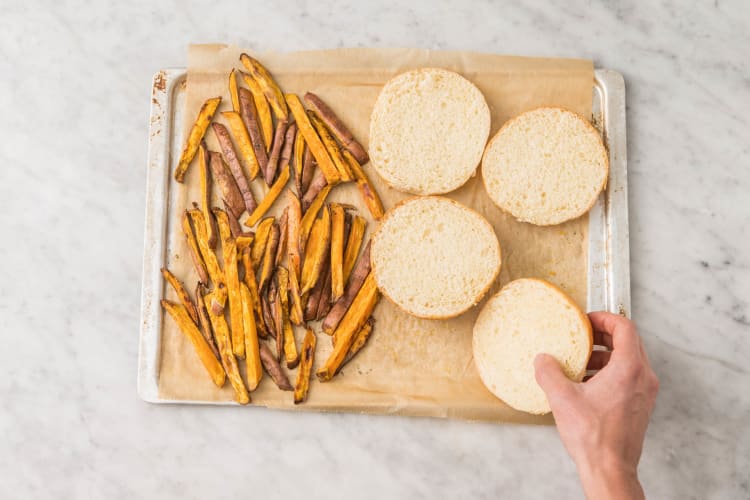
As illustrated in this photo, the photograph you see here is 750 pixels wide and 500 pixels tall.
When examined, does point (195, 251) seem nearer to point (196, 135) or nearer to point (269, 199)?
point (269, 199)

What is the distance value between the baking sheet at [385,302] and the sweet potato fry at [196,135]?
8 centimetres

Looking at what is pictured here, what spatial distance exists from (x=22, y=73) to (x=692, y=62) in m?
3.90

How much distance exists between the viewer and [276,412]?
3.53 m

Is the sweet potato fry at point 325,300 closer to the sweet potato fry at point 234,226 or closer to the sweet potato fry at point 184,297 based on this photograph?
the sweet potato fry at point 234,226

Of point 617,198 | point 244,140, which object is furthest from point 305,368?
point 617,198

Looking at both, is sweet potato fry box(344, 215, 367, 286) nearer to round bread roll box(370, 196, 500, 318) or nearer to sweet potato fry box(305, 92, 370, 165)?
round bread roll box(370, 196, 500, 318)

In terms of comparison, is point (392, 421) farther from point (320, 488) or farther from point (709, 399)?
point (709, 399)

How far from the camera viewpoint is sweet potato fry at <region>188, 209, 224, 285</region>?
3.44m

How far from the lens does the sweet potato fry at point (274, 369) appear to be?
3414 mm

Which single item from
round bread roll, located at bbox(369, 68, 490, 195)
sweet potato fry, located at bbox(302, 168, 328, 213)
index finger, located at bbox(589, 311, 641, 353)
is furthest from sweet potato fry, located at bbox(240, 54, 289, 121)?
index finger, located at bbox(589, 311, 641, 353)

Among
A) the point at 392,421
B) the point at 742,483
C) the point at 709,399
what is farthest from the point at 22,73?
the point at 742,483

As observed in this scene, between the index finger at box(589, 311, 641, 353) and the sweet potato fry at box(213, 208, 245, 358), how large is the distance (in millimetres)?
1821

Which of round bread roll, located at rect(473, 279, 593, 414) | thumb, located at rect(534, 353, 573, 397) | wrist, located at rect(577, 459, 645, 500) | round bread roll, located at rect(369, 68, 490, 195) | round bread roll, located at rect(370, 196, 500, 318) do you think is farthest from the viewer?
round bread roll, located at rect(369, 68, 490, 195)

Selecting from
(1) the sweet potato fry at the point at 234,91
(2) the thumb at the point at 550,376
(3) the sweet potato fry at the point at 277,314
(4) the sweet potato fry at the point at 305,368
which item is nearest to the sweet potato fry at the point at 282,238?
(3) the sweet potato fry at the point at 277,314
